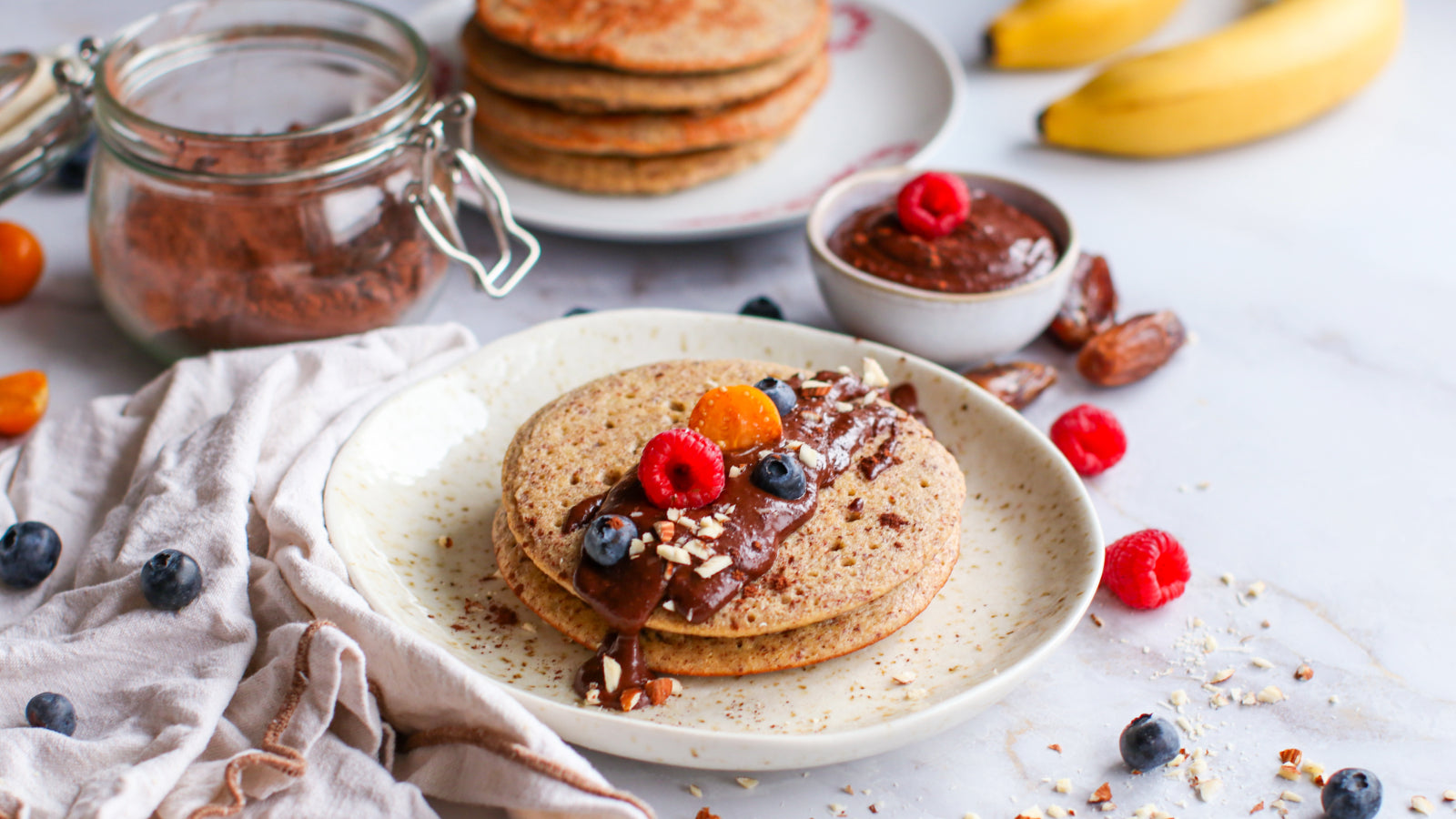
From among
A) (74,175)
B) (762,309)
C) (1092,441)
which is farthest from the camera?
(74,175)

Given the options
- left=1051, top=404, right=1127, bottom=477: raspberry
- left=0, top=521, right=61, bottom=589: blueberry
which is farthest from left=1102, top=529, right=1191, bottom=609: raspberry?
left=0, top=521, right=61, bottom=589: blueberry

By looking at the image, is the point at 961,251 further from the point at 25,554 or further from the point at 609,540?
the point at 25,554

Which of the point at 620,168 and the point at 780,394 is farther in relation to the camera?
the point at 620,168

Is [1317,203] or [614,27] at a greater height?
[614,27]

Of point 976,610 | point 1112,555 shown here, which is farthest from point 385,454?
point 1112,555

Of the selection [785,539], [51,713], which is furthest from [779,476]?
[51,713]

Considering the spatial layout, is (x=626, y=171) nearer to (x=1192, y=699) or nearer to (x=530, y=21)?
(x=530, y=21)

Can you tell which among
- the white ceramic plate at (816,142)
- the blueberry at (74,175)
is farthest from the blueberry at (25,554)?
A: the blueberry at (74,175)

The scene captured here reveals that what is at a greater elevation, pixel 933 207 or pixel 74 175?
A: pixel 933 207
